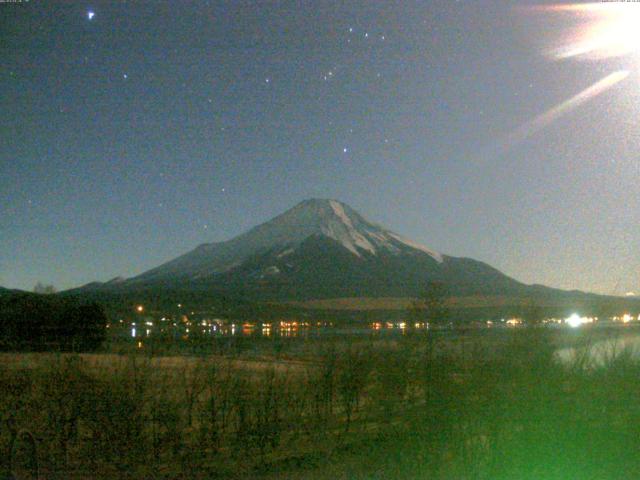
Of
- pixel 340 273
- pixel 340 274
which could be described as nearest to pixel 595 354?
pixel 340 274

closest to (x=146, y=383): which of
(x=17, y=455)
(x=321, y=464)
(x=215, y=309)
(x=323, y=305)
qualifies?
(x=17, y=455)

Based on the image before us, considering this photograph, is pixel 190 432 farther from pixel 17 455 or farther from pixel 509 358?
pixel 509 358

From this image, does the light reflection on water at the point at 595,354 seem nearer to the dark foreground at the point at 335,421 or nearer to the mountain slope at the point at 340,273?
the dark foreground at the point at 335,421

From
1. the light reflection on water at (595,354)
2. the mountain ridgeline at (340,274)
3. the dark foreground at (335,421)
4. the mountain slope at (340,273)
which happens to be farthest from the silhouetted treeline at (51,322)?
the mountain slope at (340,273)

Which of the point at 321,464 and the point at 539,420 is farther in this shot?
the point at 321,464

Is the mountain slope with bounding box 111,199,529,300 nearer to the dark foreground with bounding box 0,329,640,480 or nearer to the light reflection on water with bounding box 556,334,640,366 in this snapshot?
the light reflection on water with bounding box 556,334,640,366

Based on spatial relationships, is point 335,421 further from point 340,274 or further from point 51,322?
point 340,274
